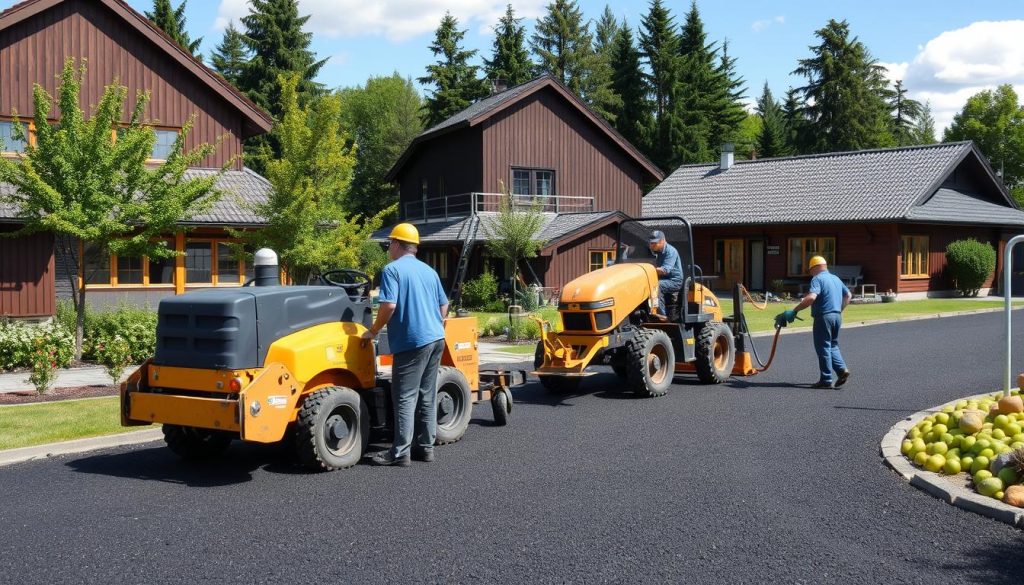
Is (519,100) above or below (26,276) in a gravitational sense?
above

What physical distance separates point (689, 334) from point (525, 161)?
22.8 meters

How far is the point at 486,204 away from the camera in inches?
1318

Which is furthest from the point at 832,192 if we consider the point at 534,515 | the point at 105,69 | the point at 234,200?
the point at 534,515

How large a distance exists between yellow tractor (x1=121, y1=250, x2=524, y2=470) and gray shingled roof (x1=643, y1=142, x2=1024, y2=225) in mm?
27358

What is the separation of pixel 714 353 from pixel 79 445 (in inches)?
311

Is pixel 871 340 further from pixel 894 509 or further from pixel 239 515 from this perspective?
pixel 239 515

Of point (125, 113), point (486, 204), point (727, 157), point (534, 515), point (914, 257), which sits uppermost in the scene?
point (727, 157)

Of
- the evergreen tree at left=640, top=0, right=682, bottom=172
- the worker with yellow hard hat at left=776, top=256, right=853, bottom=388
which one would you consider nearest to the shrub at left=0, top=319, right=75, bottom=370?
the worker with yellow hard hat at left=776, top=256, right=853, bottom=388

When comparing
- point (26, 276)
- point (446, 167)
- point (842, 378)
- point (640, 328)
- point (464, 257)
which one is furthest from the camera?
point (446, 167)

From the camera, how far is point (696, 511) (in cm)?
→ 637

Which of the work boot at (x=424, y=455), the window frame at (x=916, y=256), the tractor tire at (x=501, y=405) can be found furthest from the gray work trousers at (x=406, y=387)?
the window frame at (x=916, y=256)

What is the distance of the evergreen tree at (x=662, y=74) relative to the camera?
2254 inches

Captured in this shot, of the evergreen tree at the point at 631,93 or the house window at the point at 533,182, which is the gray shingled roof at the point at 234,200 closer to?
the house window at the point at 533,182

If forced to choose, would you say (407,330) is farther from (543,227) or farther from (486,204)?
(486,204)
